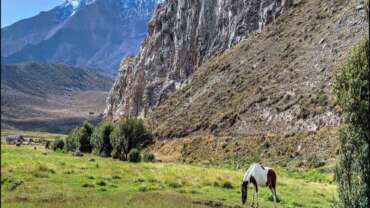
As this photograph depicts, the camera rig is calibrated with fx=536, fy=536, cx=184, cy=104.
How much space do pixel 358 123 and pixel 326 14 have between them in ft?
279

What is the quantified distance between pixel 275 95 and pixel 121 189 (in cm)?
6467

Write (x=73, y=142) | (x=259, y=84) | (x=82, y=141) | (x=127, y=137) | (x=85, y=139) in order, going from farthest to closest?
(x=73, y=142), (x=85, y=139), (x=82, y=141), (x=259, y=84), (x=127, y=137)

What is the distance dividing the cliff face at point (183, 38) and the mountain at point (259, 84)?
0.35m

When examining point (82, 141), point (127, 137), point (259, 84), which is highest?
point (259, 84)

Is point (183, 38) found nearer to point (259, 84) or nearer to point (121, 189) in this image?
point (259, 84)

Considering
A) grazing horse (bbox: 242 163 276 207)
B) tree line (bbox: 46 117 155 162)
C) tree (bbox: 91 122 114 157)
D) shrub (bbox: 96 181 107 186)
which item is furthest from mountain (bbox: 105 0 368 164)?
grazing horse (bbox: 242 163 276 207)

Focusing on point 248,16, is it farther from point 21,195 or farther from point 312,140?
point 21,195

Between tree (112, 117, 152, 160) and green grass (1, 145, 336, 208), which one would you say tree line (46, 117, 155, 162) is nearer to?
tree (112, 117, 152, 160)

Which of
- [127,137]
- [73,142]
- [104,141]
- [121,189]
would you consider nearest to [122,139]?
[127,137]

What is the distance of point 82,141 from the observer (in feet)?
366

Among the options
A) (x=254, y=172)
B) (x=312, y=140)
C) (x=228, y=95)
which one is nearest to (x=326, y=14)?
(x=228, y=95)

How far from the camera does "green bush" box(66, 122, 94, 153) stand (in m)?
110

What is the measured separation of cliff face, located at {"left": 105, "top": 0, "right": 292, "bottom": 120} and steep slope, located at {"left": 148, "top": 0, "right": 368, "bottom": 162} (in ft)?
24.6

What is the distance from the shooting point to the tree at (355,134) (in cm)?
2312
